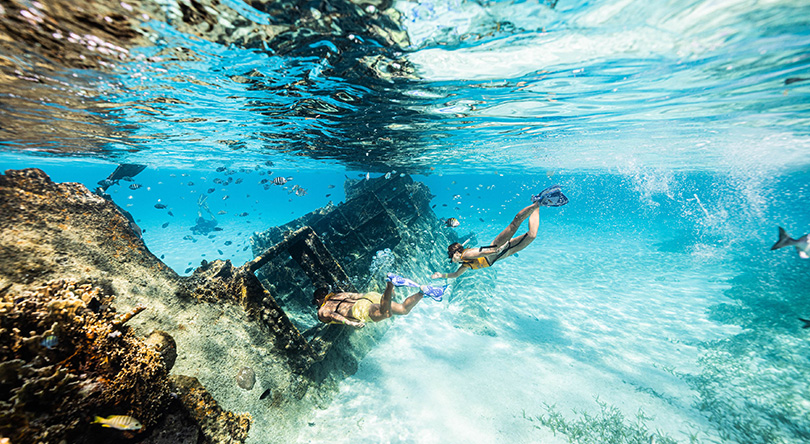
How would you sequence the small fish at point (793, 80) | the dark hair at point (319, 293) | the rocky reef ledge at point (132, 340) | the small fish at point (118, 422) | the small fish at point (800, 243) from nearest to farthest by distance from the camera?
the rocky reef ledge at point (132, 340) → the small fish at point (118, 422) → the dark hair at point (319, 293) → the small fish at point (800, 243) → the small fish at point (793, 80)

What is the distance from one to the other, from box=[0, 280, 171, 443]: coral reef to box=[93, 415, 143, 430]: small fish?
0.22ft

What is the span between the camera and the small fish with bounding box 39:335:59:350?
87.2 inches

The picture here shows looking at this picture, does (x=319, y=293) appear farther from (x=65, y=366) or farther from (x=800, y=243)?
(x=800, y=243)

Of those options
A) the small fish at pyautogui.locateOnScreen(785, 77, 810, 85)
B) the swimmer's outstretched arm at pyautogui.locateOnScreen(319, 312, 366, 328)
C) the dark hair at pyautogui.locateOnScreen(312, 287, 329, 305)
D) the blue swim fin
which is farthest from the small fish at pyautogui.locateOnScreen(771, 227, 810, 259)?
the dark hair at pyautogui.locateOnScreen(312, 287, 329, 305)

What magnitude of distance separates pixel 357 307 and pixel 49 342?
14.7 ft

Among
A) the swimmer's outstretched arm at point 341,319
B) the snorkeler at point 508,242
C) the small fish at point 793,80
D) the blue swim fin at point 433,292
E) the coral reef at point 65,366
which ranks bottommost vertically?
the swimmer's outstretched arm at point 341,319

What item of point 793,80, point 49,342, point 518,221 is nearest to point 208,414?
point 49,342

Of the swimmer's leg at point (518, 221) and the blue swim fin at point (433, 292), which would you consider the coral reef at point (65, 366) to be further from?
the swimmer's leg at point (518, 221)

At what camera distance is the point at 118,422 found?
251 cm

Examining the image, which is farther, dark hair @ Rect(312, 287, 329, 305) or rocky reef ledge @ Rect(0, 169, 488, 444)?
dark hair @ Rect(312, 287, 329, 305)

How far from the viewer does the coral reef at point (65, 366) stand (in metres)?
2.04

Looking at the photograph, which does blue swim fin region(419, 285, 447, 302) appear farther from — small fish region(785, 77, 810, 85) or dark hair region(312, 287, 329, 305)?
small fish region(785, 77, 810, 85)

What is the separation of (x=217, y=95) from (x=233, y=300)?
8.25 meters

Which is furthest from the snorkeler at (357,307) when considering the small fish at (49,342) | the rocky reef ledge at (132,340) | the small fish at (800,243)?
the small fish at (800,243)
